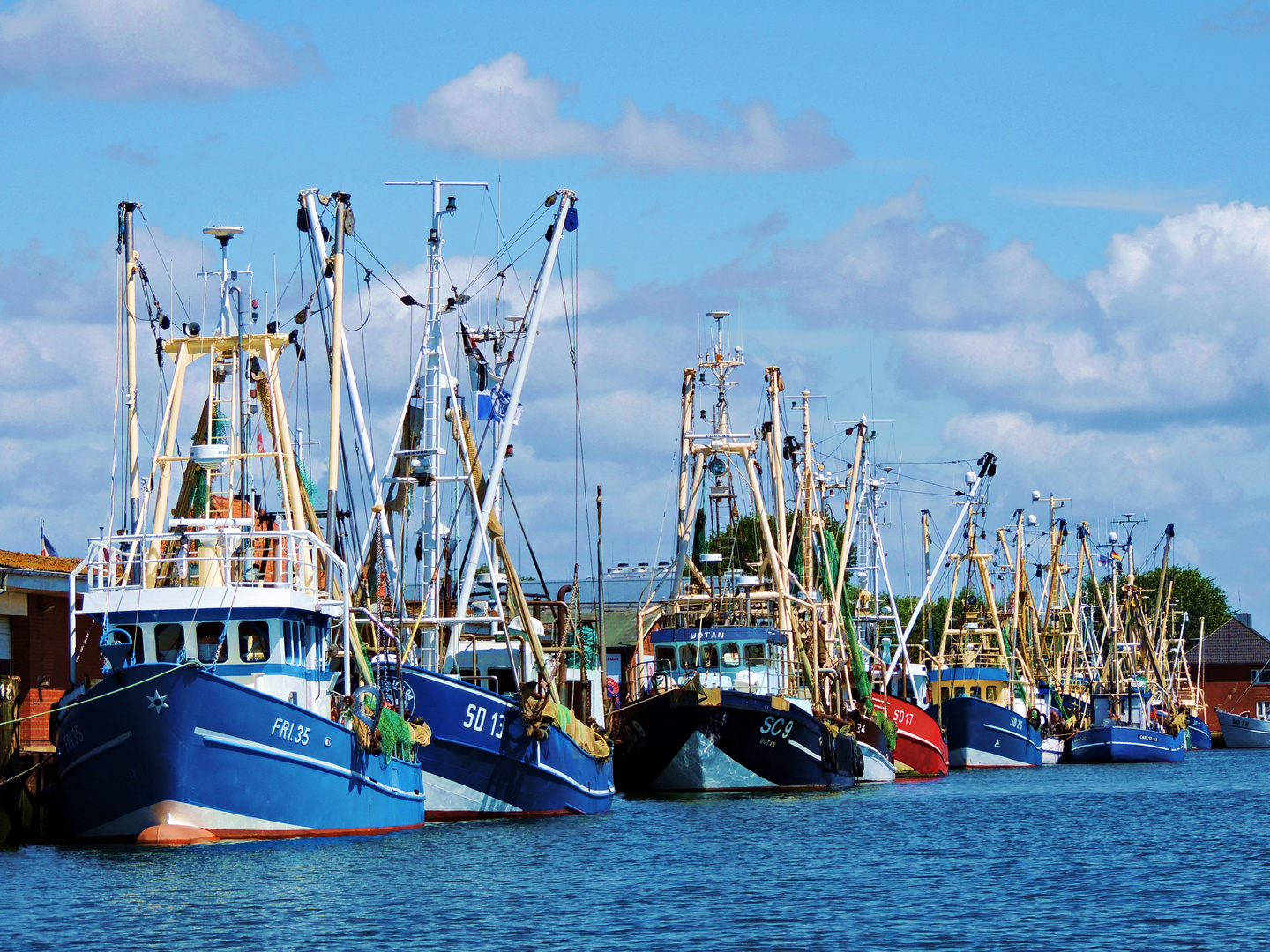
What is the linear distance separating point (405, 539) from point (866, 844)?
10.9 metres

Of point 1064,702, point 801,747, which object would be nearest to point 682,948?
point 801,747

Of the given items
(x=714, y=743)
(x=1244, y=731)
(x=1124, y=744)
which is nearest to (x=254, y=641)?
(x=714, y=743)

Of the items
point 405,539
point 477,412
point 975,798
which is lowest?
point 975,798

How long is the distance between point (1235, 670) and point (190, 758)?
106 metres

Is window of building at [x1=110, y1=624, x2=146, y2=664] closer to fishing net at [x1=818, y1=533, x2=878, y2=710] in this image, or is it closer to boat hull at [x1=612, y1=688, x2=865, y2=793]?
boat hull at [x1=612, y1=688, x2=865, y2=793]

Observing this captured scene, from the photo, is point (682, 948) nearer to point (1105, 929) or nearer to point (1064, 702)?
point (1105, 929)

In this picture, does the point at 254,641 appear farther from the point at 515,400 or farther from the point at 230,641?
the point at 515,400

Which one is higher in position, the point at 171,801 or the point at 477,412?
the point at 477,412

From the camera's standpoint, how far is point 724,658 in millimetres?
50562

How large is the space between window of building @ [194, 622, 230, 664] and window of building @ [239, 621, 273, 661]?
29 cm

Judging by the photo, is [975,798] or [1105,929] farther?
[975,798]

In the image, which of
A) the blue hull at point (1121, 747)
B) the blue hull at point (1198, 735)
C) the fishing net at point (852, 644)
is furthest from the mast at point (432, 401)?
the blue hull at point (1198, 735)

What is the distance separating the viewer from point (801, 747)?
162 ft

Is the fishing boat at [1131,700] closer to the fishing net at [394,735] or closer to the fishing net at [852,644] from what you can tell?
the fishing net at [852,644]
